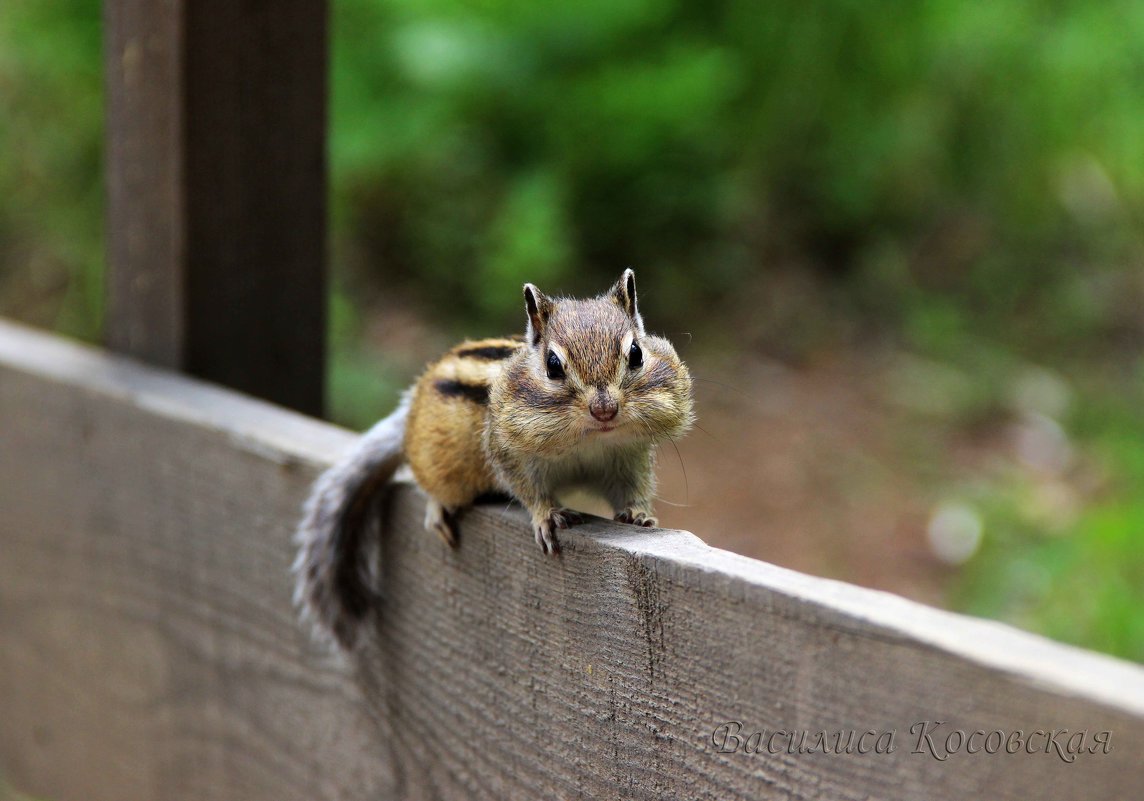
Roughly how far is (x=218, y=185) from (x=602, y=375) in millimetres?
811

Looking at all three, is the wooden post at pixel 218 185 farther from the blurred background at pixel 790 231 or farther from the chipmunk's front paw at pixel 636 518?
the blurred background at pixel 790 231

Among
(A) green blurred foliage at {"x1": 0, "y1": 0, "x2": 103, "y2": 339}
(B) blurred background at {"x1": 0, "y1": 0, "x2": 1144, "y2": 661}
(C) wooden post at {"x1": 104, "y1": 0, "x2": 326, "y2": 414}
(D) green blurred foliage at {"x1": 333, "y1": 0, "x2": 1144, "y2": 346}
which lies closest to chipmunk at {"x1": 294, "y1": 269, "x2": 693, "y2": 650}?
(C) wooden post at {"x1": 104, "y1": 0, "x2": 326, "y2": 414}

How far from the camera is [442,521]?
5.11 feet

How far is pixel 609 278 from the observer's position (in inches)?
168

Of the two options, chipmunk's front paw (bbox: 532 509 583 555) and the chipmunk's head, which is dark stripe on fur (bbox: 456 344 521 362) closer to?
the chipmunk's head

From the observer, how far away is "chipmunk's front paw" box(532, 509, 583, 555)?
135 centimetres

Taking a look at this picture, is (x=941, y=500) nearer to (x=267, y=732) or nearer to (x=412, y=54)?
(x=412, y=54)

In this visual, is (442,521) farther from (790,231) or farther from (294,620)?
(790,231)

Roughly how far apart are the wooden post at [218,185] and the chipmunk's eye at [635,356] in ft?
2.46

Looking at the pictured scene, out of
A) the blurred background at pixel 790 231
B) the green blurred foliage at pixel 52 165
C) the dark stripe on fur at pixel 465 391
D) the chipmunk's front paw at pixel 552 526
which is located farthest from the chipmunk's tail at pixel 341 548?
the green blurred foliage at pixel 52 165

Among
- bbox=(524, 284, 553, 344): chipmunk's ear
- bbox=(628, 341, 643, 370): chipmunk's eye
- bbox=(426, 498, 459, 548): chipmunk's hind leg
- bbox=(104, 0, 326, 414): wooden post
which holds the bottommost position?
bbox=(426, 498, 459, 548): chipmunk's hind leg

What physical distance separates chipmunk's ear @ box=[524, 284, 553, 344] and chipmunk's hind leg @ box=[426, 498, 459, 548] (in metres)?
0.29

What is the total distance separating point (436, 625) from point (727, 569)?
1.77 ft

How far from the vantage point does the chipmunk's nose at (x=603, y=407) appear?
1.58 meters
